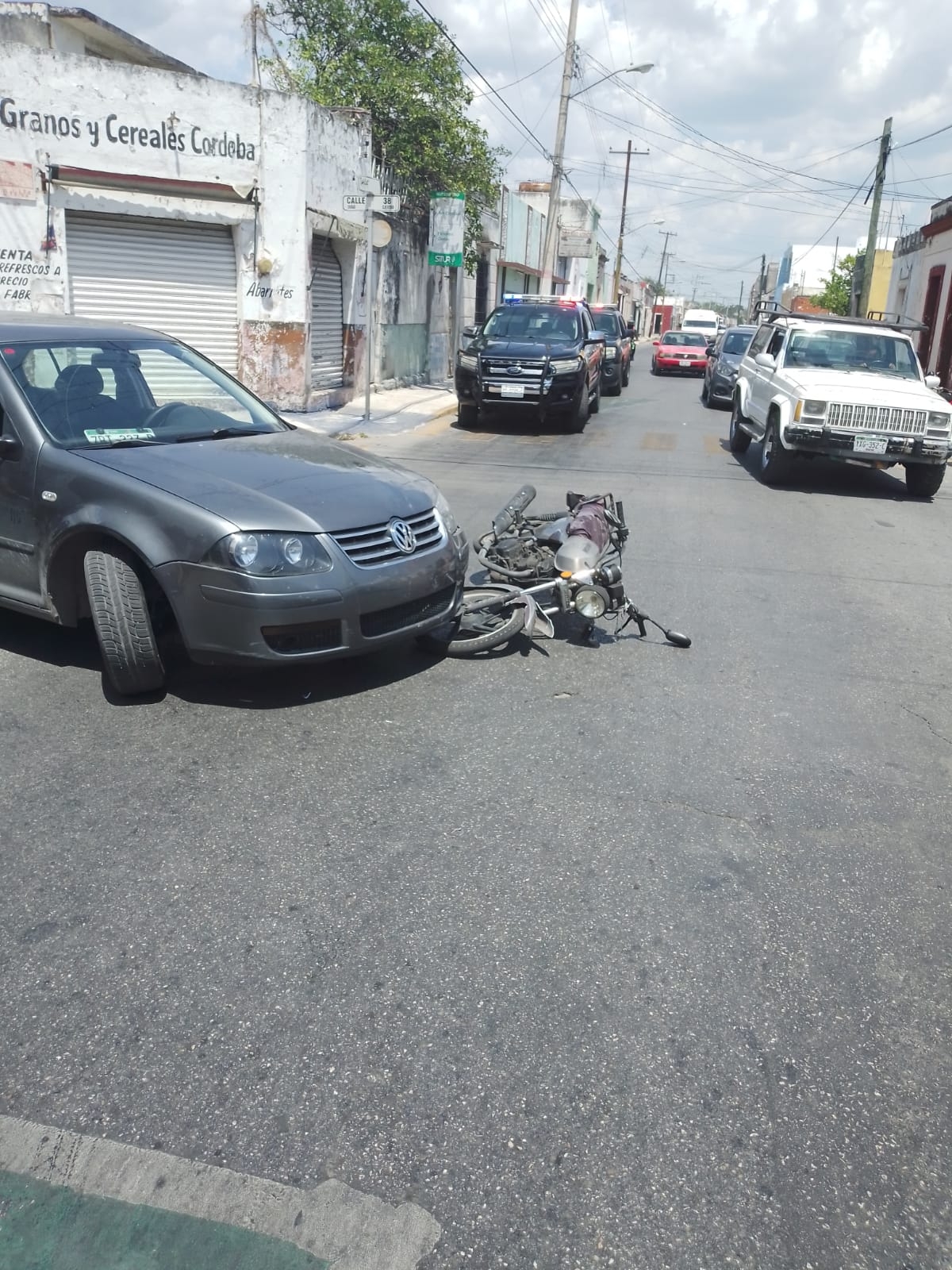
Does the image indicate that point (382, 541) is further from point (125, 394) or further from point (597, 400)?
point (597, 400)

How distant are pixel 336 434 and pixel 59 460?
1028cm

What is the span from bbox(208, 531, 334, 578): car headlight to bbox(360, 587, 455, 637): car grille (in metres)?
0.34

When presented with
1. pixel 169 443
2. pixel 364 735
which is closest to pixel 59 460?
pixel 169 443

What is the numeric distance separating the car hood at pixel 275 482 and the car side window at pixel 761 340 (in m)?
10.2

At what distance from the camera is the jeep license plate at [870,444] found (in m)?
11.4

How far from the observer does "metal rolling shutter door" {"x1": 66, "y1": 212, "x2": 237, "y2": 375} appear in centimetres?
1514

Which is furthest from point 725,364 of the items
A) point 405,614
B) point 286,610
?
point 286,610

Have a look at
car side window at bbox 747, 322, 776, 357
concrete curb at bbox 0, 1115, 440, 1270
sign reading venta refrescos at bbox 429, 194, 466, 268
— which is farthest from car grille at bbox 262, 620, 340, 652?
sign reading venta refrescos at bbox 429, 194, 466, 268

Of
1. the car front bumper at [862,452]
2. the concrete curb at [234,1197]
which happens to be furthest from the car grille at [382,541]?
the car front bumper at [862,452]

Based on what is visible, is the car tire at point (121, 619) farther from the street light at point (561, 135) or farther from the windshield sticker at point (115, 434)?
the street light at point (561, 135)

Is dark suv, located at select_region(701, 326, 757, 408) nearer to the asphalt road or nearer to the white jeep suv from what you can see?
the white jeep suv

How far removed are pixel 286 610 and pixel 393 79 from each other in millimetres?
19583

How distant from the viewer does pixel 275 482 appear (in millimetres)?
4926

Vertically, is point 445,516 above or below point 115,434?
below
